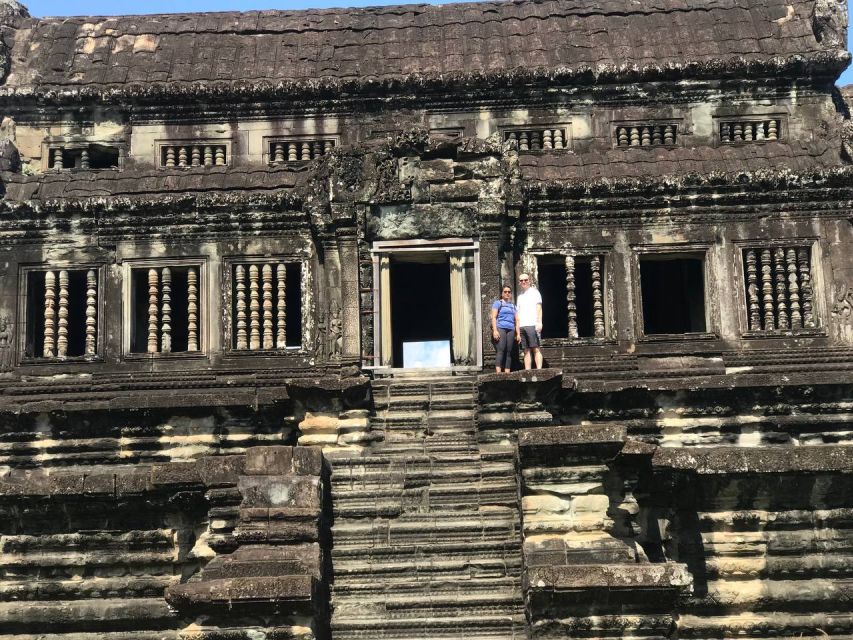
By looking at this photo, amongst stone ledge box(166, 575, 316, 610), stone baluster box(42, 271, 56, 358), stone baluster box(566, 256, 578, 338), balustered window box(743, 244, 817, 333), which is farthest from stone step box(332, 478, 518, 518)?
stone baluster box(42, 271, 56, 358)

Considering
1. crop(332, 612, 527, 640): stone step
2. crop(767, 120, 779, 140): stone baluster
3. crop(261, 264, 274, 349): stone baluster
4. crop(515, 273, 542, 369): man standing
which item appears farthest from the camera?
crop(767, 120, 779, 140): stone baluster

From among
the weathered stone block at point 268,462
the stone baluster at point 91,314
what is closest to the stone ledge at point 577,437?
the weathered stone block at point 268,462

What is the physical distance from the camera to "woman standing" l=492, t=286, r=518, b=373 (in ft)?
44.6

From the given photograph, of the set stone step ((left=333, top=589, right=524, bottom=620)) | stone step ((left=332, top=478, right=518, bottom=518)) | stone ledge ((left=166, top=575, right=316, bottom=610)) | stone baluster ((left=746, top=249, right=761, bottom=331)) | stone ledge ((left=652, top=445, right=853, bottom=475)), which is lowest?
stone step ((left=333, top=589, right=524, bottom=620))

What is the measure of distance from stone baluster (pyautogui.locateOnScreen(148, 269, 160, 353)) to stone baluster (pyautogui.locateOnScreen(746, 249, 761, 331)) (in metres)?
6.81

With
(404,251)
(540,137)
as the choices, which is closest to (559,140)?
(540,137)

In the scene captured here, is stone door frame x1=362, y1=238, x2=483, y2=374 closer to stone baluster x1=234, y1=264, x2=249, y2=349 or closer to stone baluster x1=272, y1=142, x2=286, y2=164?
stone baluster x1=234, y1=264, x2=249, y2=349

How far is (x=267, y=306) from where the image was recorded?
48.8 feet

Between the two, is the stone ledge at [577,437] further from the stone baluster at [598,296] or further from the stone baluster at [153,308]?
the stone baluster at [153,308]

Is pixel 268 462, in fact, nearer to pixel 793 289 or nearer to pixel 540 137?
pixel 793 289

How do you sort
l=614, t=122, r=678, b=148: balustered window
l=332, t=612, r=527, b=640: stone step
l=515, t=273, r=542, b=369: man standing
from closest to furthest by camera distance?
l=332, t=612, r=527, b=640: stone step → l=515, t=273, r=542, b=369: man standing → l=614, t=122, r=678, b=148: balustered window

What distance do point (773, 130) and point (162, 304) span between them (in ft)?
26.0

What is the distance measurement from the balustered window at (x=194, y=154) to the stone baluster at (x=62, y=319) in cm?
233

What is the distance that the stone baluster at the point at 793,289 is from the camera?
14609 millimetres
